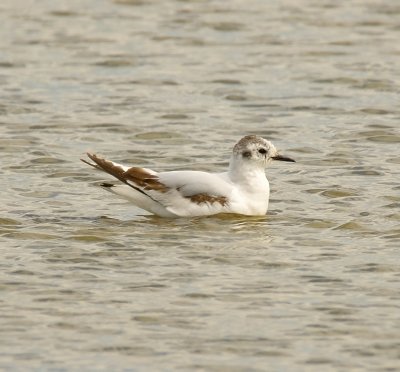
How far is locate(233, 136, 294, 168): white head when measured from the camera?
16.0 m

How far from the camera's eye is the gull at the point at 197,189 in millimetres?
15508

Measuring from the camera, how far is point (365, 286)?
13227mm

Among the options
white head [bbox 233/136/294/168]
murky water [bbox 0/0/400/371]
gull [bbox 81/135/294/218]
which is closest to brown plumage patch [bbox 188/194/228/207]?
gull [bbox 81/135/294/218]

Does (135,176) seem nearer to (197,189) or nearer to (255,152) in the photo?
(197,189)

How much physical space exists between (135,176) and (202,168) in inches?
106

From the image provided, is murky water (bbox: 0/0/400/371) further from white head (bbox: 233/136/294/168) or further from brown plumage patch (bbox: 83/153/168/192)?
white head (bbox: 233/136/294/168)

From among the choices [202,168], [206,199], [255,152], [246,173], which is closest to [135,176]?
[206,199]

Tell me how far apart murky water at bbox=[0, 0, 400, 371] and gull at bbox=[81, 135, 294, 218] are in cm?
15

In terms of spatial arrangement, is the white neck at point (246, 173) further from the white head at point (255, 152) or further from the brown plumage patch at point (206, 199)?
the brown plumage patch at point (206, 199)

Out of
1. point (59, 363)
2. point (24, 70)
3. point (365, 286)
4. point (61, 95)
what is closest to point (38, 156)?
point (61, 95)

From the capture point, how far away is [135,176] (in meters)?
15.7

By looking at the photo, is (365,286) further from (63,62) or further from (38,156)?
(63,62)

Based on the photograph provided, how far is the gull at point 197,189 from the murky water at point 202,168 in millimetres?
146

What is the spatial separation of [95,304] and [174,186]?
3065mm
